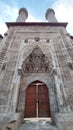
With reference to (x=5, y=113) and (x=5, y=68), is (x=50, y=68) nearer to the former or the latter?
(x=5, y=68)

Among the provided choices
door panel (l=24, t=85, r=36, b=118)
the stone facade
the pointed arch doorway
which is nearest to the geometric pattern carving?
the stone facade

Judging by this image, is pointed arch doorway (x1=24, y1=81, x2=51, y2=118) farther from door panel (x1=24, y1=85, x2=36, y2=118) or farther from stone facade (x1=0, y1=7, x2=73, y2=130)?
stone facade (x1=0, y1=7, x2=73, y2=130)

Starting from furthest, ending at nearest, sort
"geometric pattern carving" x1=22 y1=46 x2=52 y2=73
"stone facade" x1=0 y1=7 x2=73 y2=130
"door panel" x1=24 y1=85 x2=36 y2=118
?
"geometric pattern carving" x1=22 y1=46 x2=52 y2=73
"door panel" x1=24 y1=85 x2=36 y2=118
"stone facade" x1=0 y1=7 x2=73 y2=130

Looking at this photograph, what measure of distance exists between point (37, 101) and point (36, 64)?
7.02 feet

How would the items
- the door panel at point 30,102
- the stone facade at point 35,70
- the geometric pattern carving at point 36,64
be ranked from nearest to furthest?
the stone facade at point 35,70 < the door panel at point 30,102 < the geometric pattern carving at point 36,64

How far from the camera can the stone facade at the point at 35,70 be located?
14.0 ft

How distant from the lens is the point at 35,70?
21.1 ft

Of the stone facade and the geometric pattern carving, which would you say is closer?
the stone facade

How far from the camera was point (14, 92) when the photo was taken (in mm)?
4922

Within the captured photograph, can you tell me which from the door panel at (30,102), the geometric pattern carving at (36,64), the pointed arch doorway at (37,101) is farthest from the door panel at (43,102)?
the geometric pattern carving at (36,64)

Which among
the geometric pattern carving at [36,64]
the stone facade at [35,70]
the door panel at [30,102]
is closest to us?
the stone facade at [35,70]

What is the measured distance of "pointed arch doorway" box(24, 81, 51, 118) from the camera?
519 centimetres

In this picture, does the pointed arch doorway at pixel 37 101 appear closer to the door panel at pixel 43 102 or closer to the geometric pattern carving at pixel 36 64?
the door panel at pixel 43 102

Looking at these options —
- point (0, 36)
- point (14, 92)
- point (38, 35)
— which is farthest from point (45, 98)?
point (0, 36)
